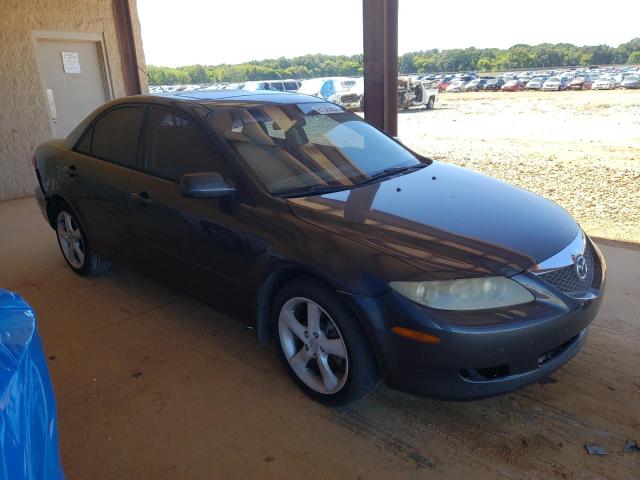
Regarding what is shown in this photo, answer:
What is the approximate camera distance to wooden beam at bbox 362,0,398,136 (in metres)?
5.35

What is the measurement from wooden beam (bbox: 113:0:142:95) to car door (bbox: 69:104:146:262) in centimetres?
521

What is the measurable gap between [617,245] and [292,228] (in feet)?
12.2

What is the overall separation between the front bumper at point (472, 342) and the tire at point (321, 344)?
0.11 m

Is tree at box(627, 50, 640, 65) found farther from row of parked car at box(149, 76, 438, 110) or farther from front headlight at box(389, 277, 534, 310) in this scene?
front headlight at box(389, 277, 534, 310)

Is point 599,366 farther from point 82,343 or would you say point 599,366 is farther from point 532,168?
point 532,168

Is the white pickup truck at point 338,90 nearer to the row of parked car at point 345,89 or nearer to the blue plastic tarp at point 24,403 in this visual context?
the row of parked car at point 345,89

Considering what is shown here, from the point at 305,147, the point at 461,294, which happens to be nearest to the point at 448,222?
the point at 461,294

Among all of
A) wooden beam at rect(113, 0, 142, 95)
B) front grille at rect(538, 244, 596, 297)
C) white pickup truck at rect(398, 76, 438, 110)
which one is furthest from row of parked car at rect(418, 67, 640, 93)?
front grille at rect(538, 244, 596, 297)

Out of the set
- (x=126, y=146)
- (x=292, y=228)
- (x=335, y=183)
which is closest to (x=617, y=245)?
(x=335, y=183)

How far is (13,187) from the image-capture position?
8094mm

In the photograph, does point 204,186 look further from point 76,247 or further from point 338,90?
point 338,90

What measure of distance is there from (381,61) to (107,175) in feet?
10.3

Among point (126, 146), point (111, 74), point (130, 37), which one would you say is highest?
point (130, 37)

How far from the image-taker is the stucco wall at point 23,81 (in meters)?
7.67
